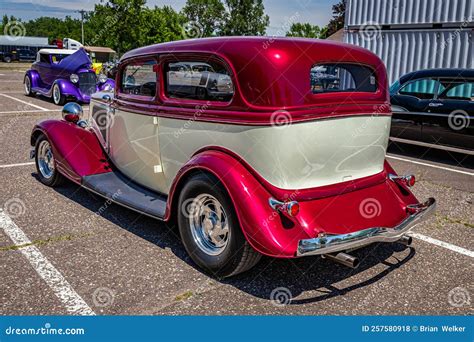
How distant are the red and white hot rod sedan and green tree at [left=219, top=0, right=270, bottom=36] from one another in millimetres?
64484

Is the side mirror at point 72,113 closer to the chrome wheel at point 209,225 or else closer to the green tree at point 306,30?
the chrome wheel at point 209,225

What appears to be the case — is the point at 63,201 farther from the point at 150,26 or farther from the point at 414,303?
the point at 150,26

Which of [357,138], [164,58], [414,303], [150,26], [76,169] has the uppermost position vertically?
[150,26]

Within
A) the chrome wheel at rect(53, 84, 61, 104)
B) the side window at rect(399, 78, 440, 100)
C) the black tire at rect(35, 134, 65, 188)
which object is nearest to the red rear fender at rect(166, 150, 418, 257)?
the black tire at rect(35, 134, 65, 188)

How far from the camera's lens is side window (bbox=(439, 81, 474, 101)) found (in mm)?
7277

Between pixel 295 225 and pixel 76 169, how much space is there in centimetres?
278

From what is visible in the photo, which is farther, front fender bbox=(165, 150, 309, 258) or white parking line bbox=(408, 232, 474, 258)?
white parking line bbox=(408, 232, 474, 258)

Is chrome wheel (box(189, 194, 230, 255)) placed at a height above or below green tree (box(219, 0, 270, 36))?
below

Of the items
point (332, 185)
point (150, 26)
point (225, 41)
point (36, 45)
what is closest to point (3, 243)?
point (225, 41)

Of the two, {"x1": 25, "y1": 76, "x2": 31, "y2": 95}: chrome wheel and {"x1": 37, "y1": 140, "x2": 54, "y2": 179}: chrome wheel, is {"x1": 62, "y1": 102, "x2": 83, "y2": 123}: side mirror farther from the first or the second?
{"x1": 25, "y1": 76, "x2": 31, "y2": 95}: chrome wheel

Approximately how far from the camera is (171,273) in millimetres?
3580

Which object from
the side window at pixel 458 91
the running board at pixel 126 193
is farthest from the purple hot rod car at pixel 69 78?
the side window at pixel 458 91

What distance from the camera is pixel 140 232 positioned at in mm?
4375

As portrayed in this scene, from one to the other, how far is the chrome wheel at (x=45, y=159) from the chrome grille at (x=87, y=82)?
8.89m
